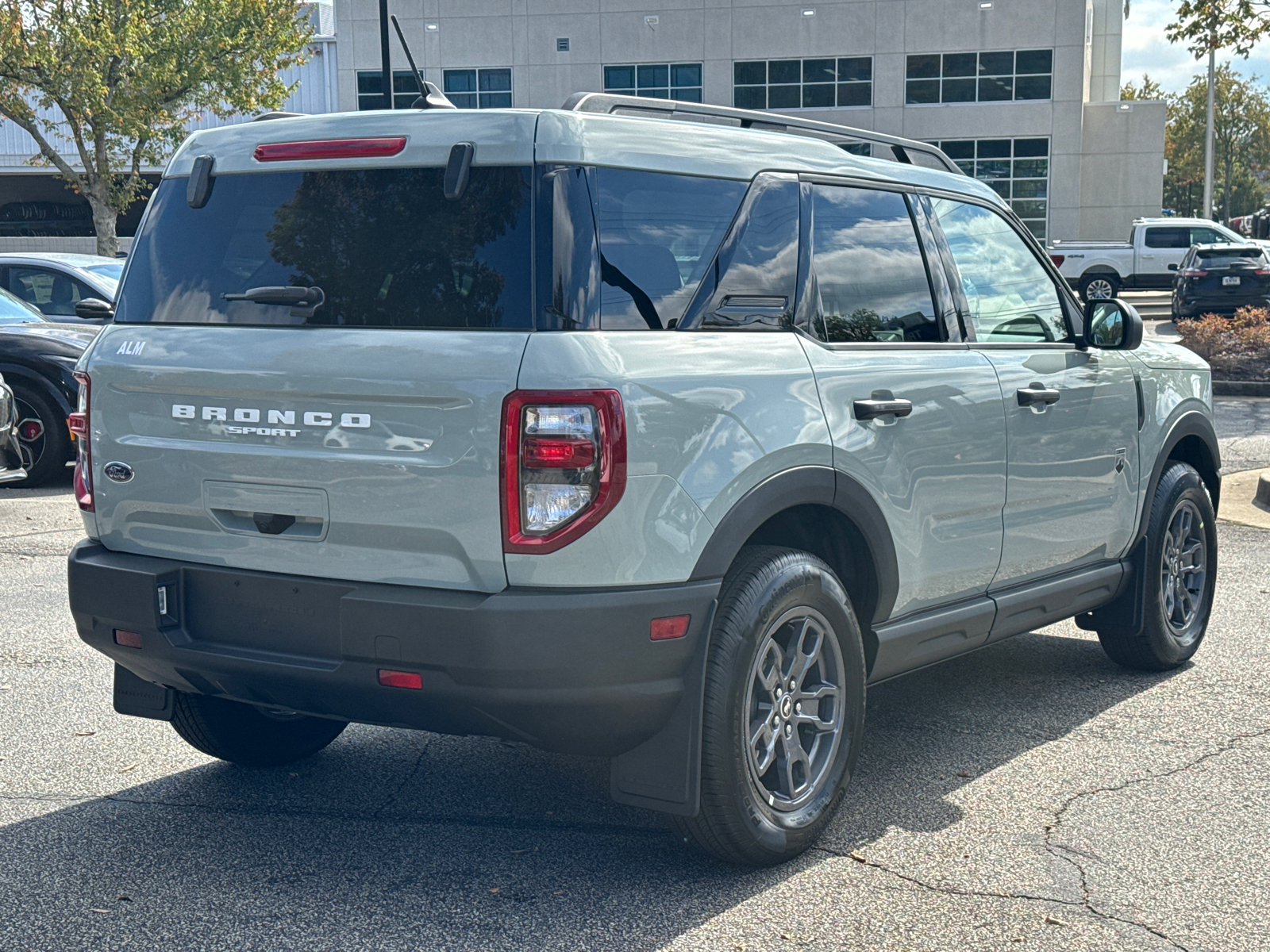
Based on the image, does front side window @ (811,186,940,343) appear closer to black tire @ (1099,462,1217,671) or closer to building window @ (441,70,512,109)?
black tire @ (1099,462,1217,671)

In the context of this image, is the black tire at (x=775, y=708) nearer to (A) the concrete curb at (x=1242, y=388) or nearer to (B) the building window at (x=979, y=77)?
(A) the concrete curb at (x=1242, y=388)

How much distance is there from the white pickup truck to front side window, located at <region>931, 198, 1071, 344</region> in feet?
106

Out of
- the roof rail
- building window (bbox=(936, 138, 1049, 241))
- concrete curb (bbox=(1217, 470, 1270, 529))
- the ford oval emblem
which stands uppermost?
building window (bbox=(936, 138, 1049, 241))

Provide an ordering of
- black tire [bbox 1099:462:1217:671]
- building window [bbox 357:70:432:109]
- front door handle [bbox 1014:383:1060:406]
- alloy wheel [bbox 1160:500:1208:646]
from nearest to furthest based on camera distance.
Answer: front door handle [bbox 1014:383:1060:406] → black tire [bbox 1099:462:1217:671] → alloy wheel [bbox 1160:500:1208:646] → building window [bbox 357:70:432:109]

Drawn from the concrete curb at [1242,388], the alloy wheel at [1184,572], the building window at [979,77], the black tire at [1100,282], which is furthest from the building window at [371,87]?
the alloy wheel at [1184,572]

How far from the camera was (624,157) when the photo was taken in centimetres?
363

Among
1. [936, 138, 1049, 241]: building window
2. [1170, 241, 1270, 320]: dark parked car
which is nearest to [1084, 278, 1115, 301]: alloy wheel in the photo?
[1170, 241, 1270, 320]: dark parked car

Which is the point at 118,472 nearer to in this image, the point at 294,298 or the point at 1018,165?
the point at 294,298

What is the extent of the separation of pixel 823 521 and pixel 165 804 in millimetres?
2237

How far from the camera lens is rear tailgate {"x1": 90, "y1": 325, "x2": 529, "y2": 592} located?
3.34 metres

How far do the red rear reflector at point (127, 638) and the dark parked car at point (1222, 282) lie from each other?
85.2ft

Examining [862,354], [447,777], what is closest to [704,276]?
[862,354]

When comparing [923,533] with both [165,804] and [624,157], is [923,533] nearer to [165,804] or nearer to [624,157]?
[624,157]

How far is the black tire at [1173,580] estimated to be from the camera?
573 cm
